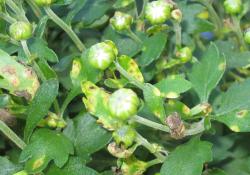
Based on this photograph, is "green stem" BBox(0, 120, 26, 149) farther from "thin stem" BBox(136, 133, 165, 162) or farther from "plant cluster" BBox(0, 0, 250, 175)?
"thin stem" BBox(136, 133, 165, 162)

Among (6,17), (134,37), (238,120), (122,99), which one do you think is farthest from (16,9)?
(238,120)

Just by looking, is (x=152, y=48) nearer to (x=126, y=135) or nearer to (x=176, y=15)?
(x=176, y=15)

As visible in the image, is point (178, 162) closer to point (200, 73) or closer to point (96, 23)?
point (200, 73)

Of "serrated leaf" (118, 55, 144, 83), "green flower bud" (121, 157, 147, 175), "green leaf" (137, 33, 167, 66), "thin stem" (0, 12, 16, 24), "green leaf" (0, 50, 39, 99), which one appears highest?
"thin stem" (0, 12, 16, 24)

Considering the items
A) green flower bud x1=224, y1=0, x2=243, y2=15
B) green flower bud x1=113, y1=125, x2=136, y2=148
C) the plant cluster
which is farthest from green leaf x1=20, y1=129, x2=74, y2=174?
green flower bud x1=224, y1=0, x2=243, y2=15

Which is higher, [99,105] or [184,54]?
[99,105]

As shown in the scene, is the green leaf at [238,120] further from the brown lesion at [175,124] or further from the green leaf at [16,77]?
the green leaf at [16,77]
